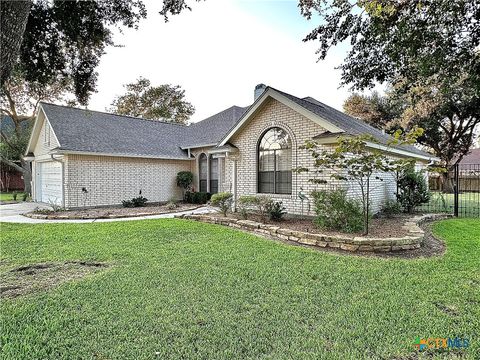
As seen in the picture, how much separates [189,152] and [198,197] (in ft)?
10.7

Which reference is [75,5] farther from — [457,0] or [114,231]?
[457,0]

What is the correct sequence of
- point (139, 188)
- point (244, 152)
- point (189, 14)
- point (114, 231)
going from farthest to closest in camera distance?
1. point (139, 188)
2. point (244, 152)
3. point (114, 231)
4. point (189, 14)

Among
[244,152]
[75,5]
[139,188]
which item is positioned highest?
[75,5]

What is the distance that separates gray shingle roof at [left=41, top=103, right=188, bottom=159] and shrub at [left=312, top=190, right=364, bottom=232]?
10.8 m

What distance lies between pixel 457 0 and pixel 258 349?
764cm

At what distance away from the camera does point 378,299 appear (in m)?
3.74

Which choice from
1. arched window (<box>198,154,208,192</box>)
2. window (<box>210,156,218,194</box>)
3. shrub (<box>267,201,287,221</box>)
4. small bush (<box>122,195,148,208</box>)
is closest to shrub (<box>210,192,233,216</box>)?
shrub (<box>267,201,287,221</box>)

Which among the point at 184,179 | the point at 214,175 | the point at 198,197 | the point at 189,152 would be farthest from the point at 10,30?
the point at 189,152

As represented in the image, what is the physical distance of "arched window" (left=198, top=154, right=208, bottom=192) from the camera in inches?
684

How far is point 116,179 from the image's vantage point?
48.3 feet

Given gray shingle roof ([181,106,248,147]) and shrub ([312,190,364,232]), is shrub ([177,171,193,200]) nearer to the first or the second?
gray shingle roof ([181,106,248,147])

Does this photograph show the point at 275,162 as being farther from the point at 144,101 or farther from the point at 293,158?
the point at 144,101

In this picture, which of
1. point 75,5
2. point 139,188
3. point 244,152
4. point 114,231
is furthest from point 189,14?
point 139,188

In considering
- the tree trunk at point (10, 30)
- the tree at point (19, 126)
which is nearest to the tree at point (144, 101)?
the tree at point (19, 126)
